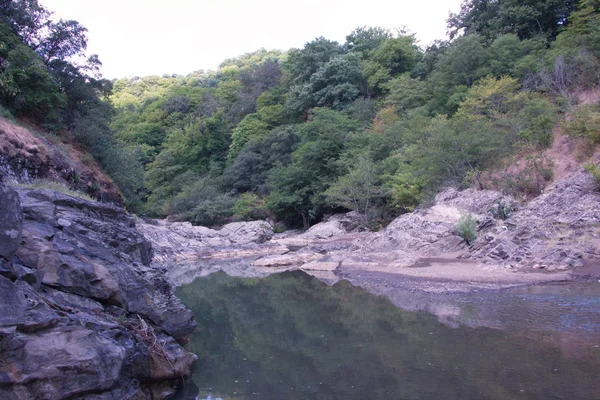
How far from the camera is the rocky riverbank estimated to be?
15922 mm

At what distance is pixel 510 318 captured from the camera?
11.5 meters

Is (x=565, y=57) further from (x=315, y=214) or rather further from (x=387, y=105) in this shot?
(x=315, y=214)

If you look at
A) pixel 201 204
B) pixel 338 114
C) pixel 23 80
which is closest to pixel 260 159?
pixel 201 204

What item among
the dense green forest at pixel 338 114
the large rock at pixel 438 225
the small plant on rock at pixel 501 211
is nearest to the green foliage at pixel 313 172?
the dense green forest at pixel 338 114

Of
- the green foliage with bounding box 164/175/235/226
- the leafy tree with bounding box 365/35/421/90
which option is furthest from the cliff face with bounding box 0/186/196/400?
the leafy tree with bounding box 365/35/421/90

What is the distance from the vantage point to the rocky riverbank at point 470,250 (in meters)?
15.9

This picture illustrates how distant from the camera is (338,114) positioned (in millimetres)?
45531

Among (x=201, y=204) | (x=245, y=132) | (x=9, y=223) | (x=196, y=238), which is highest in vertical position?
(x=245, y=132)

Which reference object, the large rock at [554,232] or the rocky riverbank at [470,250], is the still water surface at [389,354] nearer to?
the rocky riverbank at [470,250]

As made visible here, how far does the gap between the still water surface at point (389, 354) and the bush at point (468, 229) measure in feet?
22.0

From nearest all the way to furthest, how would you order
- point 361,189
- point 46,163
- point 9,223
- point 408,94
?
point 9,223 < point 46,163 < point 361,189 < point 408,94

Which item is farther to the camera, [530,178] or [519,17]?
[519,17]

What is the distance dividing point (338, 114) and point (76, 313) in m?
40.6

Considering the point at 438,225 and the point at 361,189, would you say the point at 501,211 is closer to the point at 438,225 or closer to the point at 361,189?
the point at 438,225
